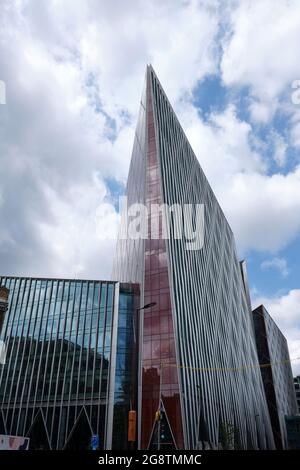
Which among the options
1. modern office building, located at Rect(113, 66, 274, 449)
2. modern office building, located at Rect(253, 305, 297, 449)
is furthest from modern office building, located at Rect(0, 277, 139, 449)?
modern office building, located at Rect(253, 305, 297, 449)

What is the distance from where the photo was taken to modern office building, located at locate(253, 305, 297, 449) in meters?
101

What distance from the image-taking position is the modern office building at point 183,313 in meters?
45.3

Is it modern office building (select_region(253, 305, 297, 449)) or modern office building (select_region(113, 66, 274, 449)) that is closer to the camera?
modern office building (select_region(113, 66, 274, 449))

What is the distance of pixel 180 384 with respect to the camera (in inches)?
1762

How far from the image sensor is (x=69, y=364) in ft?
178

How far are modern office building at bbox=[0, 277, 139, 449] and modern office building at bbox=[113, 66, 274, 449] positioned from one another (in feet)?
17.7

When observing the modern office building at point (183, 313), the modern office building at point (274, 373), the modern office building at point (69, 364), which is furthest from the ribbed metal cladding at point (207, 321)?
the modern office building at point (274, 373)

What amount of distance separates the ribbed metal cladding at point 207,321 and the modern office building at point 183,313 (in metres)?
0.21

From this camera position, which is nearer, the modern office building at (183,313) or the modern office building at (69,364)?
the modern office building at (183,313)

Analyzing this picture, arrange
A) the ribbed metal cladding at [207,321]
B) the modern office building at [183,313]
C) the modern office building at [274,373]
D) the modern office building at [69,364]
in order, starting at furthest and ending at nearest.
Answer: the modern office building at [274,373], the ribbed metal cladding at [207,321], the modern office building at [69,364], the modern office building at [183,313]

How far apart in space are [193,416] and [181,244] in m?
27.2

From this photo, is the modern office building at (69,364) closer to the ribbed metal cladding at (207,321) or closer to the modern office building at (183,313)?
the modern office building at (183,313)

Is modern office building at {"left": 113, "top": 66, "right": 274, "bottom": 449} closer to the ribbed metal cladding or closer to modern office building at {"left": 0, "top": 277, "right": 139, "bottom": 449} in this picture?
the ribbed metal cladding
